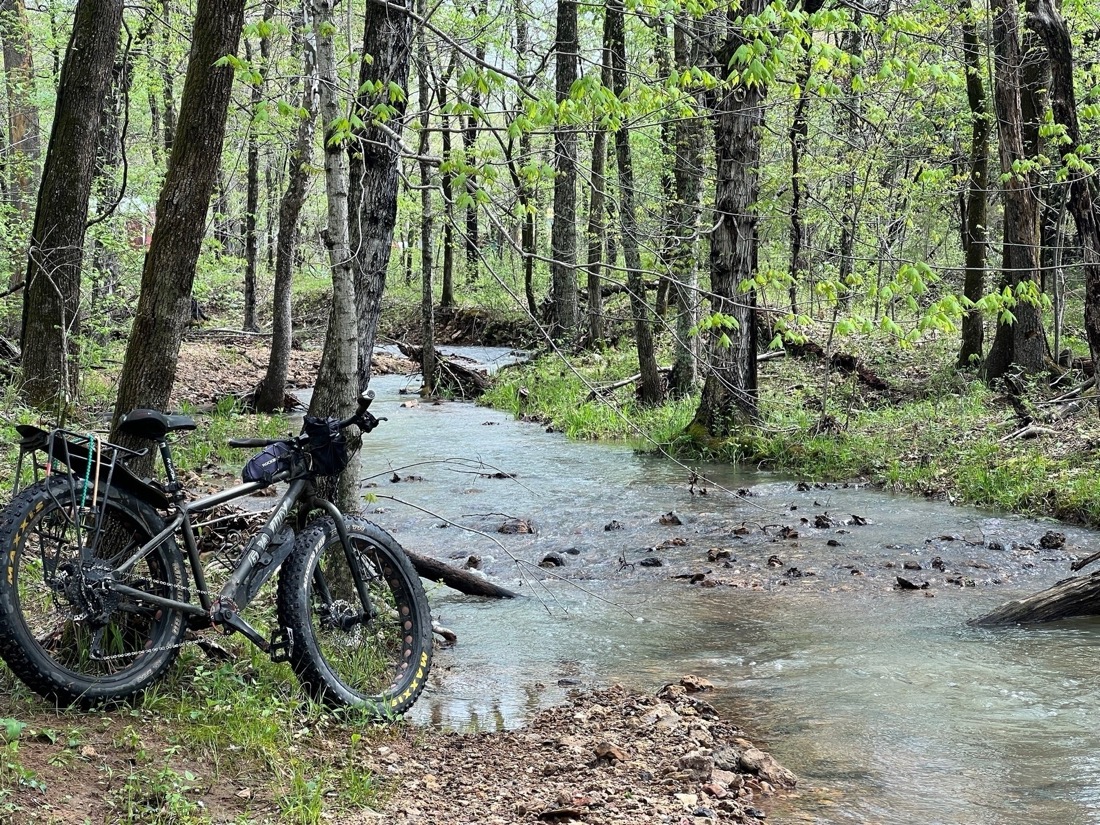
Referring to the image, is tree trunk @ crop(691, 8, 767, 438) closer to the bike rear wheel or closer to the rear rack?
the bike rear wheel

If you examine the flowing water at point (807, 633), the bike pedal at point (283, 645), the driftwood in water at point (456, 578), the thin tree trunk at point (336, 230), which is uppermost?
the thin tree trunk at point (336, 230)

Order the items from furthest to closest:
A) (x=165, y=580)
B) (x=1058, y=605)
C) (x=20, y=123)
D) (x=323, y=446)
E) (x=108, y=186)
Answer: (x=20, y=123) → (x=108, y=186) → (x=1058, y=605) → (x=323, y=446) → (x=165, y=580)

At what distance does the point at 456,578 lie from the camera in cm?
730

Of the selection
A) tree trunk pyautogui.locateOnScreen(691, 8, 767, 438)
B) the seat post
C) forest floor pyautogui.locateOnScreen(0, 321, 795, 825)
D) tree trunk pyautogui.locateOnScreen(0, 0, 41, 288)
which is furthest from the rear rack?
tree trunk pyautogui.locateOnScreen(0, 0, 41, 288)

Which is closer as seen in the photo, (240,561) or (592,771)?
(592,771)

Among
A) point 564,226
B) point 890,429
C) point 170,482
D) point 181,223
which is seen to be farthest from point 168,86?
point 170,482

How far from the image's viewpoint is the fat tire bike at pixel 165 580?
390 centimetres

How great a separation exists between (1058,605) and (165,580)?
19.2ft

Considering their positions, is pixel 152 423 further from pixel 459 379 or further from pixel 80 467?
pixel 459 379

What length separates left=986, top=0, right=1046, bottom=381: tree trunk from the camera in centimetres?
1366

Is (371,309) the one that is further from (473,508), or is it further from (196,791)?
(473,508)

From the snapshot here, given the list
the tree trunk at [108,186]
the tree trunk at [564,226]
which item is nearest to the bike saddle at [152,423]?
the tree trunk at [108,186]

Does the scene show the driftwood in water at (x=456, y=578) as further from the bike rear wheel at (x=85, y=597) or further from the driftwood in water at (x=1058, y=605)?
the driftwood in water at (x=1058, y=605)

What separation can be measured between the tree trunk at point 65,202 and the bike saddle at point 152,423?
6.67 metres
